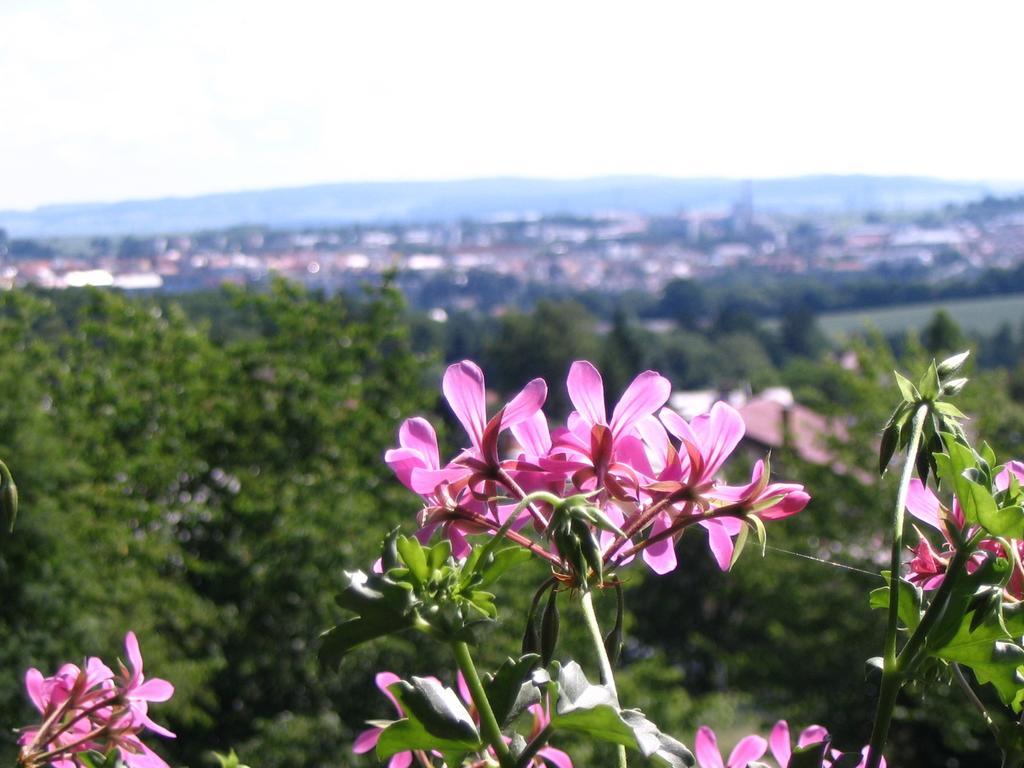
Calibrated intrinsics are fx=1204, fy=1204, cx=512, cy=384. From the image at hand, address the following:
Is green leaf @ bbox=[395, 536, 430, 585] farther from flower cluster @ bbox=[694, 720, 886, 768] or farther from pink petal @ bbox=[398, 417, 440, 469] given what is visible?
flower cluster @ bbox=[694, 720, 886, 768]

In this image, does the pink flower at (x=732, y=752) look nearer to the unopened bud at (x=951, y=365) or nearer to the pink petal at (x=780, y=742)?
the pink petal at (x=780, y=742)

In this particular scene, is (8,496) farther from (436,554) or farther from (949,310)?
(949,310)

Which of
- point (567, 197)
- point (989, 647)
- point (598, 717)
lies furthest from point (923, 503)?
point (567, 197)

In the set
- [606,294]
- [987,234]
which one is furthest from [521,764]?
[987,234]

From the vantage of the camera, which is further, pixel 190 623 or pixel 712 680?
pixel 712 680

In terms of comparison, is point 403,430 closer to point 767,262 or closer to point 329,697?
point 329,697

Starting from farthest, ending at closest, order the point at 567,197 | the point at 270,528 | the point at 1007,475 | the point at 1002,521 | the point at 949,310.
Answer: the point at 567,197 < the point at 949,310 < the point at 270,528 < the point at 1007,475 < the point at 1002,521

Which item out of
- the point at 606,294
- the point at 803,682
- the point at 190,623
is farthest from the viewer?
the point at 606,294
